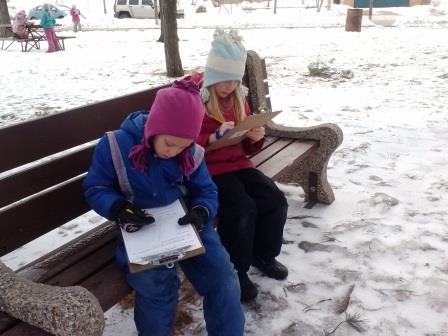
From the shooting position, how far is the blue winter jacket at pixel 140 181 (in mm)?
2111

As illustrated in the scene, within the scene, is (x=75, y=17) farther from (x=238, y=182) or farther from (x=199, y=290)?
(x=199, y=290)

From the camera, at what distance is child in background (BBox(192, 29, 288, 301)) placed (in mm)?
2566

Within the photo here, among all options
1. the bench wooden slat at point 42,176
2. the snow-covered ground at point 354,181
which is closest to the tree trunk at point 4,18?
the snow-covered ground at point 354,181

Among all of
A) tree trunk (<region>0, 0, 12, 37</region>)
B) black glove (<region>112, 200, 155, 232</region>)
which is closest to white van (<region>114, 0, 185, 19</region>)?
tree trunk (<region>0, 0, 12, 37</region>)

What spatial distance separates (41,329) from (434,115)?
5340mm

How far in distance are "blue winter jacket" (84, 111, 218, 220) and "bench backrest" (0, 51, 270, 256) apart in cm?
29

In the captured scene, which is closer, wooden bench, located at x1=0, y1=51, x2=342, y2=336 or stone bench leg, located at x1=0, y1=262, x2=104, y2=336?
stone bench leg, located at x1=0, y1=262, x2=104, y2=336

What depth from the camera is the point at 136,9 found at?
90.0 feet

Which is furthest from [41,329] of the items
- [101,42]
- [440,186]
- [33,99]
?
[101,42]

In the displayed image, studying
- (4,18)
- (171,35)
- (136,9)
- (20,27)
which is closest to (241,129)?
(171,35)

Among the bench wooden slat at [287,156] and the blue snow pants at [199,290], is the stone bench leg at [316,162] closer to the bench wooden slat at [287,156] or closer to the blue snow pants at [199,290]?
the bench wooden slat at [287,156]

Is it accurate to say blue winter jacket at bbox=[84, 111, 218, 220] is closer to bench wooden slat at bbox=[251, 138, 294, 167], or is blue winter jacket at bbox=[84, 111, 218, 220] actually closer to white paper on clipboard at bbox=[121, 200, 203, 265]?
white paper on clipboard at bbox=[121, 200, 203, 265]

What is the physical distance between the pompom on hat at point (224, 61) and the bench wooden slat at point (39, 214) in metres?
0.90

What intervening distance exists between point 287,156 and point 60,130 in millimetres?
1612
